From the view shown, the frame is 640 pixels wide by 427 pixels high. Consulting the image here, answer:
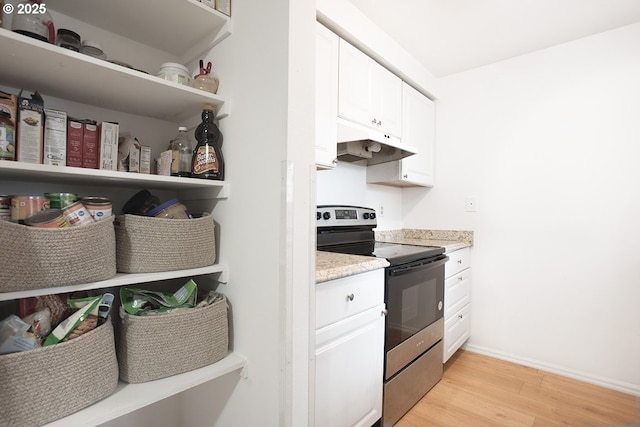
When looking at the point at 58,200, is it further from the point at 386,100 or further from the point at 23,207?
the point at 386,100

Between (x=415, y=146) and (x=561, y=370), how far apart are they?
1903 millimetres

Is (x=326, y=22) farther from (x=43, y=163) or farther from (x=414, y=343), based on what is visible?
(x=414, y=343)

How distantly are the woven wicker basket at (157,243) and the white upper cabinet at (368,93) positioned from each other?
3.63ft

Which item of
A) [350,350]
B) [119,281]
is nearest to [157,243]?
[119,281]

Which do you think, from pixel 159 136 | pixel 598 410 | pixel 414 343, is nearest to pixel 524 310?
pixel 598 410

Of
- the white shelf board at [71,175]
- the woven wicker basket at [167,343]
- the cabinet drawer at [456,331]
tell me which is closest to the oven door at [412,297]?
the cabinet drawer at [456,331]

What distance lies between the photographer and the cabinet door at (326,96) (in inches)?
62.3

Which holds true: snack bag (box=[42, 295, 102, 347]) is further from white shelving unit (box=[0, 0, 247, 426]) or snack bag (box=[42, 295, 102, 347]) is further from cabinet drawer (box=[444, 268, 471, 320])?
cabinet drawer (box=[444, 268, 471, 320])

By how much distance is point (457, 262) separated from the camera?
2.25 m

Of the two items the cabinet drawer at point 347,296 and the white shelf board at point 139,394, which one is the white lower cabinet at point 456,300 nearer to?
the cabinet drawer at point 347,296

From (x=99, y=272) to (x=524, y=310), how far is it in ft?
8.68

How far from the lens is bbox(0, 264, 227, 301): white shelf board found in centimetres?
71

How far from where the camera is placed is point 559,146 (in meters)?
2.18

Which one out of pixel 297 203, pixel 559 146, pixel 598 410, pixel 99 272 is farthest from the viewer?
pixel 559 146
